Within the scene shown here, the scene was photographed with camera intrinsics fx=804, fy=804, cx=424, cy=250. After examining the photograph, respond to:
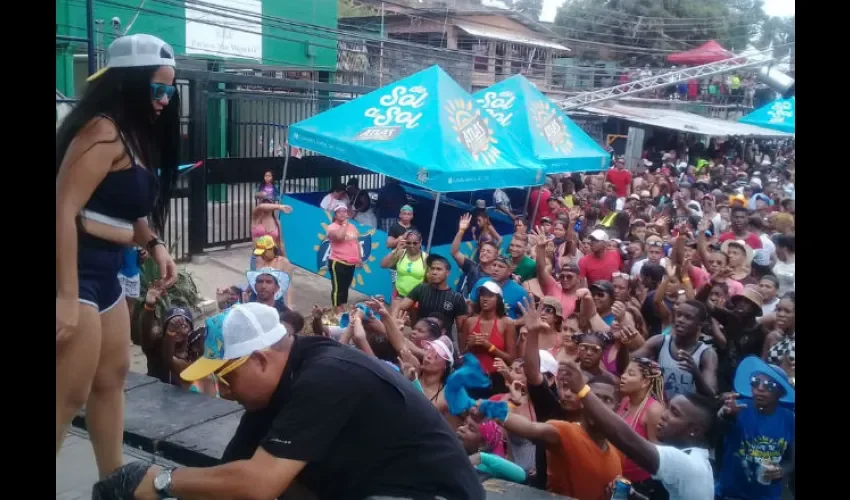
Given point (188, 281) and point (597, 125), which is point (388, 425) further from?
point (597, 125)

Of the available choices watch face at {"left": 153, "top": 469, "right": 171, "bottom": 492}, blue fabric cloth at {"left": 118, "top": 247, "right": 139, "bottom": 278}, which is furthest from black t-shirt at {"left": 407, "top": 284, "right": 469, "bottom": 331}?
watch face at {"left": 153, "top": 469, "right": 171, "bottom": 492}

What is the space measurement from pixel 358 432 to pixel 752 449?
2253 mm

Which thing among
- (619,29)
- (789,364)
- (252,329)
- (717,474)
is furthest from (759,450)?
(619,29)

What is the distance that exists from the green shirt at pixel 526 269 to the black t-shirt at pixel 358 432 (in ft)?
15.7

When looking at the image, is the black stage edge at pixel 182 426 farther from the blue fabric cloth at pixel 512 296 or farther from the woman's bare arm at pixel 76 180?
the blue fabric cloth at pixel 512 296

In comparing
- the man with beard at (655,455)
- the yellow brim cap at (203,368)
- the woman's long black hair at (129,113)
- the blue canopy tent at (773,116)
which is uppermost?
the woman's long black hair at (129,113)

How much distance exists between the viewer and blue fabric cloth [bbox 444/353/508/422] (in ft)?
12.5

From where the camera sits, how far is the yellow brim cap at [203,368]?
2.02m

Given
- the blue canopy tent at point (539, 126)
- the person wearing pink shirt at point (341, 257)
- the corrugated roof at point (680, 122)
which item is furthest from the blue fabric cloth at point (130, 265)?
the corrugated roof at point (680, 122)

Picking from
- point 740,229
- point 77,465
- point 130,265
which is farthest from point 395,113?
point 77,465

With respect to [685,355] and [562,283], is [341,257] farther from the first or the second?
[685,355]

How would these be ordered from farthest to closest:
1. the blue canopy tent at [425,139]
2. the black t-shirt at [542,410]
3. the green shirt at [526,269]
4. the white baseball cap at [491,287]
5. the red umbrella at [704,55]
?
the red umbrella at [704,55] < the blue canopy tent at [425,139] < the green shirt at [526,269] < the white baseball cap at [491,287] < the black t-shirt at [542,410]

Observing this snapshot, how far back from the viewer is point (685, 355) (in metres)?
4.23

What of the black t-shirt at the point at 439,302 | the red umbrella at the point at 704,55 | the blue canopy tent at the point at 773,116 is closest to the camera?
the black t-shirt at the point at 439,302
